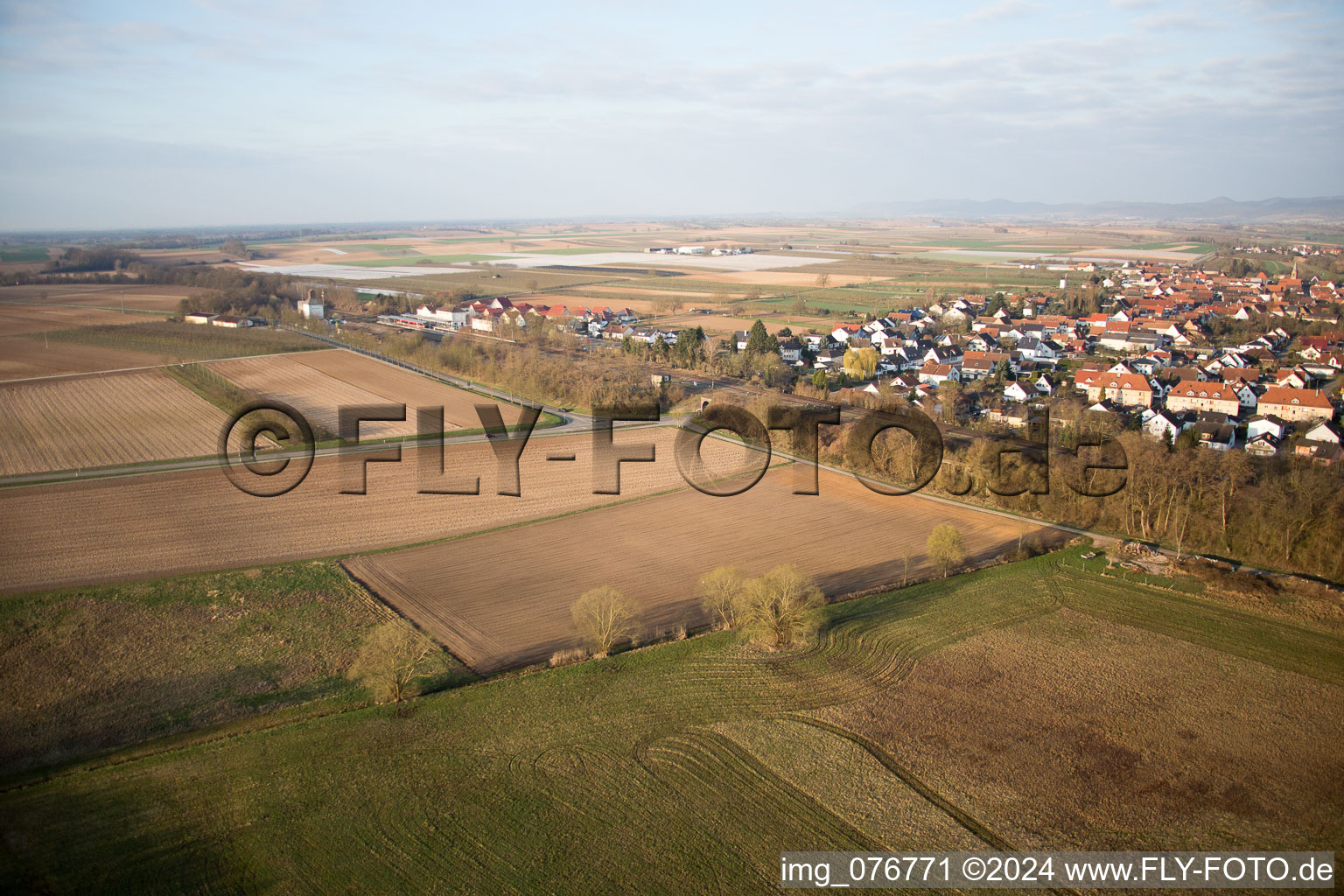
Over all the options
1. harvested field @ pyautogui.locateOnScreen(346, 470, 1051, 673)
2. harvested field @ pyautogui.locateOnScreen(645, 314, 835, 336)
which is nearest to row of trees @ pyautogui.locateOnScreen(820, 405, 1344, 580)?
harvested field @ pyautogui.locateOnScreen(346, 470, 1051, 673)

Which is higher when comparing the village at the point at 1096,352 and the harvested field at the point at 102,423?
the village at the point at 1096,352

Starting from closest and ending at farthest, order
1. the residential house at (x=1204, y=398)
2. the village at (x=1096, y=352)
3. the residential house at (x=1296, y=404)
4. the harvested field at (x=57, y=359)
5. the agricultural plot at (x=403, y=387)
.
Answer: the residential house at (x=1296, y=404) → the village at (x=1096, y=352) → the agricultural plot at (x=403, y=387) → the residential house at (x=1204, y=398) → the harvested field at (x=57, y=359)

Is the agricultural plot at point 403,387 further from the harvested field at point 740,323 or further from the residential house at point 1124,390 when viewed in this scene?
the residential house at point 1124,390

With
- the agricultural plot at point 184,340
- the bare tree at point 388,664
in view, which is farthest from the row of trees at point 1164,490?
the agricultural plot at point 184,340

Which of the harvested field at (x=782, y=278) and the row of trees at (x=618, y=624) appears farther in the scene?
the harvested field at (x=782, y=278)

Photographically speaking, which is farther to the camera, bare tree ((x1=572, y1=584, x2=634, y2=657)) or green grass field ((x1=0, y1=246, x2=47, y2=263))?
green grass field ((x1=0, y1=246, x2=47, y2=263))

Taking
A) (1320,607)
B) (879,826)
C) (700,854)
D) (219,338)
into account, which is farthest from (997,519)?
(219,338)

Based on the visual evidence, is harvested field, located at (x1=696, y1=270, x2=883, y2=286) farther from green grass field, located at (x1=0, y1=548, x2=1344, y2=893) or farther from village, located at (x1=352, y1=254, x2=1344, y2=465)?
green grass field, located at (x1=0, y1=548, x2=1344, y2=893)
